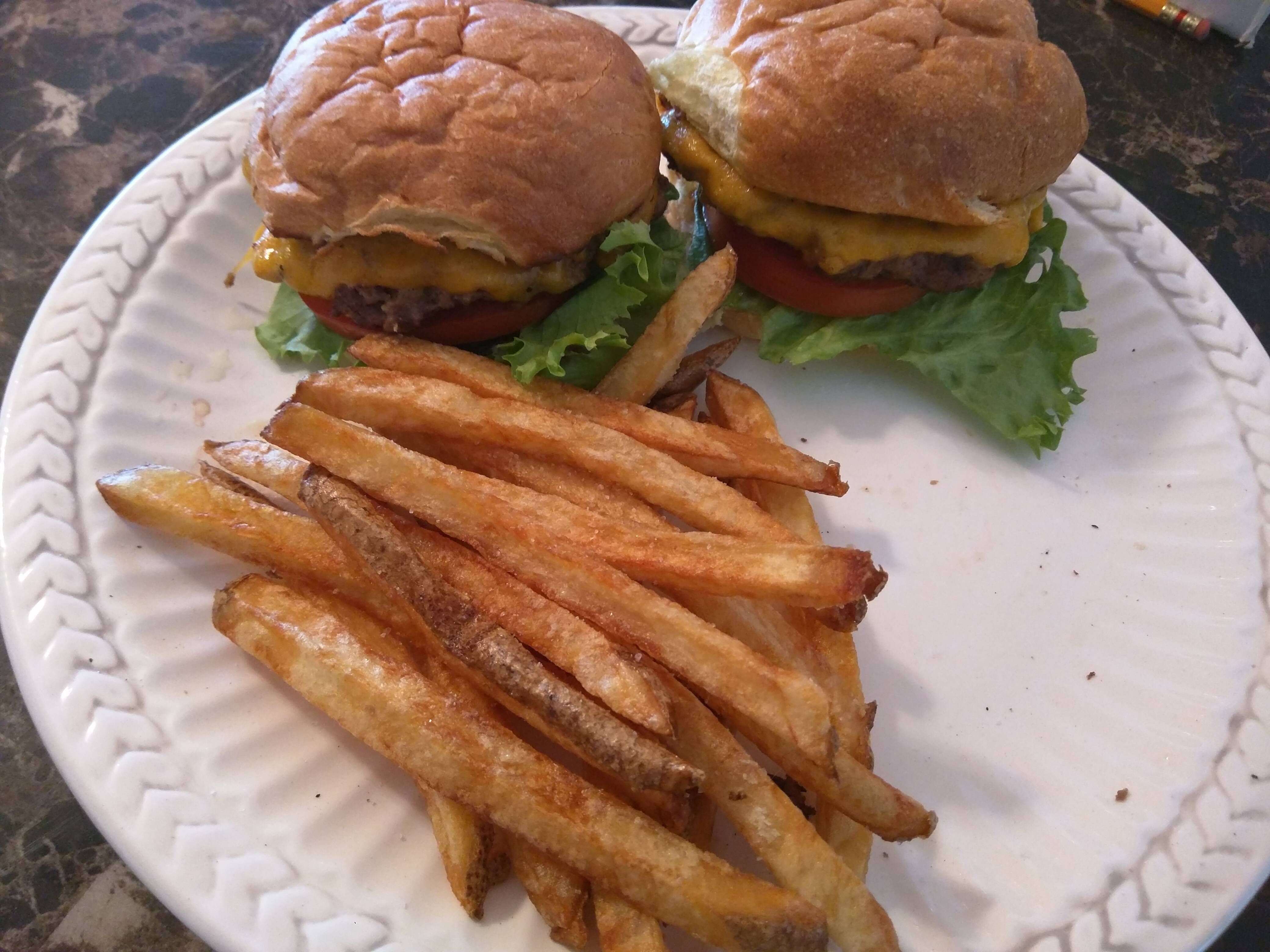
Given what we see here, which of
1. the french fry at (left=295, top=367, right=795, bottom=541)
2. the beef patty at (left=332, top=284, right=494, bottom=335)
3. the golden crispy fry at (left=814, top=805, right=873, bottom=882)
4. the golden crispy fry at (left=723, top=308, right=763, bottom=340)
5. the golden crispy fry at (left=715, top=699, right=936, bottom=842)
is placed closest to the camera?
the golden crispy fry at (left=715, top=699, right=936, bottom=842)

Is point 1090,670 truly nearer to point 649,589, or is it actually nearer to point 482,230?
point 649,589

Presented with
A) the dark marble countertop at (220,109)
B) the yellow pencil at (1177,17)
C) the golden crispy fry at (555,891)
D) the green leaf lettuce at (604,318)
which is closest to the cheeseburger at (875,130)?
the green leaf lettuce at (604,318)

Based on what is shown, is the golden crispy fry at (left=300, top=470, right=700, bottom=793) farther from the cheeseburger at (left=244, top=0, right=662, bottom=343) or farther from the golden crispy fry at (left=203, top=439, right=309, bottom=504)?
the cheeseburger at (left=244, top=0, right=662, bottom=343)

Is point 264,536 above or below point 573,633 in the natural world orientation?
below

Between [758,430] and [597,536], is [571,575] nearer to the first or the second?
[597,536]

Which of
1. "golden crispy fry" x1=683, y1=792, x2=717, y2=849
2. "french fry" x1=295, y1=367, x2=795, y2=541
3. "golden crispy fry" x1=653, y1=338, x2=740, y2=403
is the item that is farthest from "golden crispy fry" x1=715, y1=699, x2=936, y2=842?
"golden crispy fry" x1=653, y1=338, x2=740, y2=403

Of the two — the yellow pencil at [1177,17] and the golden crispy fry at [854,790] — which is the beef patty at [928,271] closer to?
the golden crispy fry at [854,790]

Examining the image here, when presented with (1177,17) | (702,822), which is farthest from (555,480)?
(1177,17)
